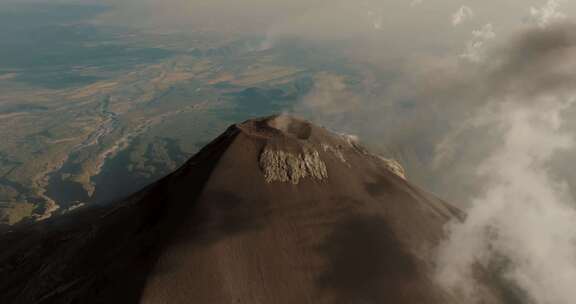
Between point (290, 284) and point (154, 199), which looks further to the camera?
point (154, 199)

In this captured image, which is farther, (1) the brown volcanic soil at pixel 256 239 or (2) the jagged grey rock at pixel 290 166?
(2) the jagged grey rock at pixel 290 166

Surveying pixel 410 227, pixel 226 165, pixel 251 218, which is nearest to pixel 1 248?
pixel 226 165

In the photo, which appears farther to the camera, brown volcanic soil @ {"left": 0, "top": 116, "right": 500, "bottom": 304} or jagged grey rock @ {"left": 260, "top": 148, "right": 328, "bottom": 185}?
jagged grey rock @ {"left": 260, "top": 148, "right": 328, "bottom": 185}

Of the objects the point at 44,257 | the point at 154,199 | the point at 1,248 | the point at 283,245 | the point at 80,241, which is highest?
the point at 283,245

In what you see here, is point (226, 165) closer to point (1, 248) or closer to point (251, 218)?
point (251, 218)

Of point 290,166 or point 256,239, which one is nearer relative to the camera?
point 256,239

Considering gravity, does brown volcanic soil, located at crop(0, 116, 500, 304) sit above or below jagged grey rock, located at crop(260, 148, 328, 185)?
below

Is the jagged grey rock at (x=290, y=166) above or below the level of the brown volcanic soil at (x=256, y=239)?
above

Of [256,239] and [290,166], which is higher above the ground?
Answer: [290,166]
